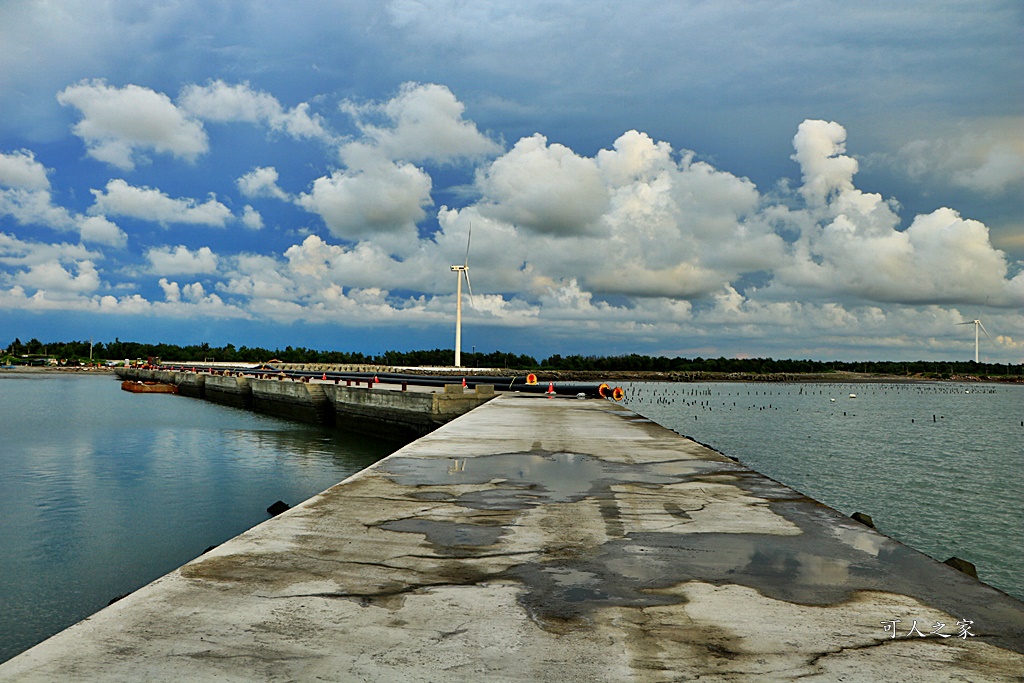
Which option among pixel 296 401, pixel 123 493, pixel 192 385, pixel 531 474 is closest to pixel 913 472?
pixel 531 474

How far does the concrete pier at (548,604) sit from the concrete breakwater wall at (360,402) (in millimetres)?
27267

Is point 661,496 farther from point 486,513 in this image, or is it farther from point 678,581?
point 678,581

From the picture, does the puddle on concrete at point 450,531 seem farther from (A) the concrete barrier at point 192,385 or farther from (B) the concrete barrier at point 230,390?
(A) the concrete barrier at point 192,385

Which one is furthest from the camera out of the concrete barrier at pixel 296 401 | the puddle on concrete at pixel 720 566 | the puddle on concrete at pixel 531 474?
the concrete barrier at pixel 296 401

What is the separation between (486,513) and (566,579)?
3.31m

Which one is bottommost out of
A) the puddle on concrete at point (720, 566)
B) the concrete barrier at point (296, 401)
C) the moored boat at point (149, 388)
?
the moored boat at point (149, 388)

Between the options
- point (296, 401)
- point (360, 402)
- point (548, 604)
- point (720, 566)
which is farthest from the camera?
point (296, 401)

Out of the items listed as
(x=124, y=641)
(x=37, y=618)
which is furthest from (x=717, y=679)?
(x=37, y=618)

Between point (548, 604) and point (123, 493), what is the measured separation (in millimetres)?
23925

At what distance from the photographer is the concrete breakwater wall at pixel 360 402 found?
126ft

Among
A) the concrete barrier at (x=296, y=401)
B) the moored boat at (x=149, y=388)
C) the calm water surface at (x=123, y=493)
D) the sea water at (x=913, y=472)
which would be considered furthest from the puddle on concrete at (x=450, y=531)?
the moored boat at (x=149, y=388)

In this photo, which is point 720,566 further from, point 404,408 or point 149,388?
point 149,388

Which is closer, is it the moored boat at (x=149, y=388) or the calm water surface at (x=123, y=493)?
the calm water surface at (x=123, y=493)

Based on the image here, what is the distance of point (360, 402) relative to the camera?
150ft
